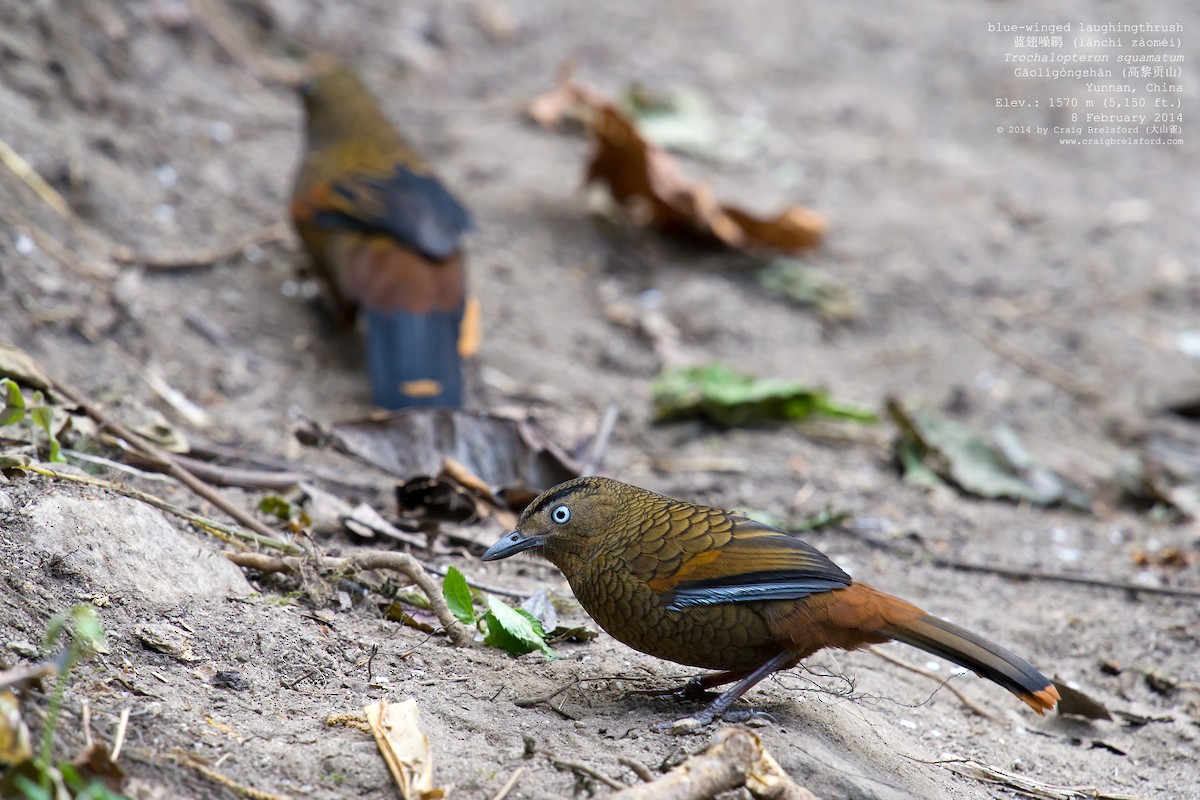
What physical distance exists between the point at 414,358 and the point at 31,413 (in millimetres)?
2353

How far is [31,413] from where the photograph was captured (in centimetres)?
340

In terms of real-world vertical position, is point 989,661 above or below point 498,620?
above

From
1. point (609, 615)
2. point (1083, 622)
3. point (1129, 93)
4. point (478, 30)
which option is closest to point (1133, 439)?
point (1083, 622)

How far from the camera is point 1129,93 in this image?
32.7ft

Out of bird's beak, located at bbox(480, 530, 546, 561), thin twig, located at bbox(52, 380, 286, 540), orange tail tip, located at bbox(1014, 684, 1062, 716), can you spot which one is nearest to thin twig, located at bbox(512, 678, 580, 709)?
bird's beak, located at bbox(480, 530, 546, 561)

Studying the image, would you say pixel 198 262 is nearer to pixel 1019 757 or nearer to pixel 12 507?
pixel 12 507

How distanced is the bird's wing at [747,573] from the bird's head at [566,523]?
0.87 ft

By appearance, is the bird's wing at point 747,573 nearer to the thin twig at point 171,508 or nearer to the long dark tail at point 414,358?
the thin twig at point 171,508

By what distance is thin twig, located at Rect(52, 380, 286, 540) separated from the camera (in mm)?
3633

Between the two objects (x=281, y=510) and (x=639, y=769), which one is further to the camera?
(x=281, y=510)

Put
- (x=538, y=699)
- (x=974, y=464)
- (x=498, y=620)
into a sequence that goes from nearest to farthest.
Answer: (x=538, y=699), (x=498, y=620), (x=974, y=464)

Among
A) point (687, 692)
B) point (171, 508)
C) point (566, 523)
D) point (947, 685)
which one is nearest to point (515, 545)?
point (566, 523)

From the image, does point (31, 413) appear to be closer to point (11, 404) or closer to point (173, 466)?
point (11, 404)

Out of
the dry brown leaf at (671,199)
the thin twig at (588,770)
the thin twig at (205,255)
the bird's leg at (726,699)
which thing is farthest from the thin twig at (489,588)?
the dry brown leaf at (671,199)
